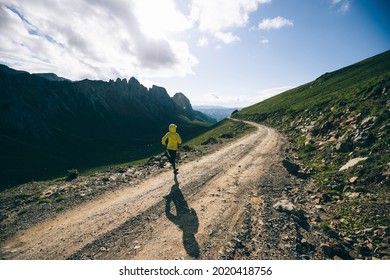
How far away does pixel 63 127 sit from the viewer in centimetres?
11269

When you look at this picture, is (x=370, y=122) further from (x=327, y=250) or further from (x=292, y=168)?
(x=327, y=250)

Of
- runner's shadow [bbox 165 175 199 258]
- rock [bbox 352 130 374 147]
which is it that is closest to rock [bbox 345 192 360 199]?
rock [bbox 352 130 374 147]

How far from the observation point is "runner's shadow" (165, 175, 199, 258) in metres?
7.15

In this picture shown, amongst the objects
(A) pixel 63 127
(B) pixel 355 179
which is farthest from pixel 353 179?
(A) pixel 63 127

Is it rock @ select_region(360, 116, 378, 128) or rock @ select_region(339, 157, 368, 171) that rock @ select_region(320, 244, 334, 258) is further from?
rock @ select_region(360, 116, 378, 128)

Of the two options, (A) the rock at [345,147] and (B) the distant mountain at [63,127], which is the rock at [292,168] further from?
(B) the distant mountain at [63,127]

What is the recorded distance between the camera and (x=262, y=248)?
7.25 metres

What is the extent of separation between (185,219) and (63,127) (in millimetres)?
125180

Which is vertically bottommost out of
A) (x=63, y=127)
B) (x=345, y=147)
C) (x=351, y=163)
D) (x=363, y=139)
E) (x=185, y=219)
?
(x=351, y=163)

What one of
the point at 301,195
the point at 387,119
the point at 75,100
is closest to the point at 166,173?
the point at 301,195

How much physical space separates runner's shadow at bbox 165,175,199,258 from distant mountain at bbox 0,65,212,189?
41660 mm

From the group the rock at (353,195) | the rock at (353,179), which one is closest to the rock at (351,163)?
→ the rock at (353,179)

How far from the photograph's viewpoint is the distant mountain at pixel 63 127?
212ft
